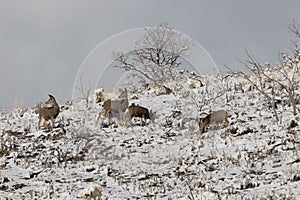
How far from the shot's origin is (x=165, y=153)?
46.3 feet

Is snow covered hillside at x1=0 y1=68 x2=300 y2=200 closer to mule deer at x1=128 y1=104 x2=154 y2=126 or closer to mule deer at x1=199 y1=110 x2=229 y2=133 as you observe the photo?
mule deer at x1=199 y1=110 x2=229 y2=133

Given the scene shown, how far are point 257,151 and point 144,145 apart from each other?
4.50m

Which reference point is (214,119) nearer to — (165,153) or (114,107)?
(165,153)

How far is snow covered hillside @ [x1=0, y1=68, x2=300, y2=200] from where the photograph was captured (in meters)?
9.77

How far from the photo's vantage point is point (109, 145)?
51.4 feet

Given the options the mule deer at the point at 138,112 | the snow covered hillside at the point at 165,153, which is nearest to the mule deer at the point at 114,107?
the snow covered hillside at the point at 165,153

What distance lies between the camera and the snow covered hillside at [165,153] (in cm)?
977

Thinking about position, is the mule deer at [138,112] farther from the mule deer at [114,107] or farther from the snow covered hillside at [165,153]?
the mule deer at [114,107]

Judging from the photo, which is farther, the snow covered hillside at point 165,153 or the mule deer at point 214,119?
the mule deer at point 214,119

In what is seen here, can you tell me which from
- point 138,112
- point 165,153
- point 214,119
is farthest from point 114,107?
point 165,153

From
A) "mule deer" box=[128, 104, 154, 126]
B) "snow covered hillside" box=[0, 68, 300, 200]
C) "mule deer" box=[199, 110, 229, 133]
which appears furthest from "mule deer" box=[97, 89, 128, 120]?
"mule deer" box=[199, 110, 229, 133]

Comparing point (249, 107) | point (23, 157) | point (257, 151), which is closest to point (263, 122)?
point (249, 107)

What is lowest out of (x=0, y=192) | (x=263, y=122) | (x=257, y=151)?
(x=0, y=192)

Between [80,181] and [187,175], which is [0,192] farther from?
[187,175]
